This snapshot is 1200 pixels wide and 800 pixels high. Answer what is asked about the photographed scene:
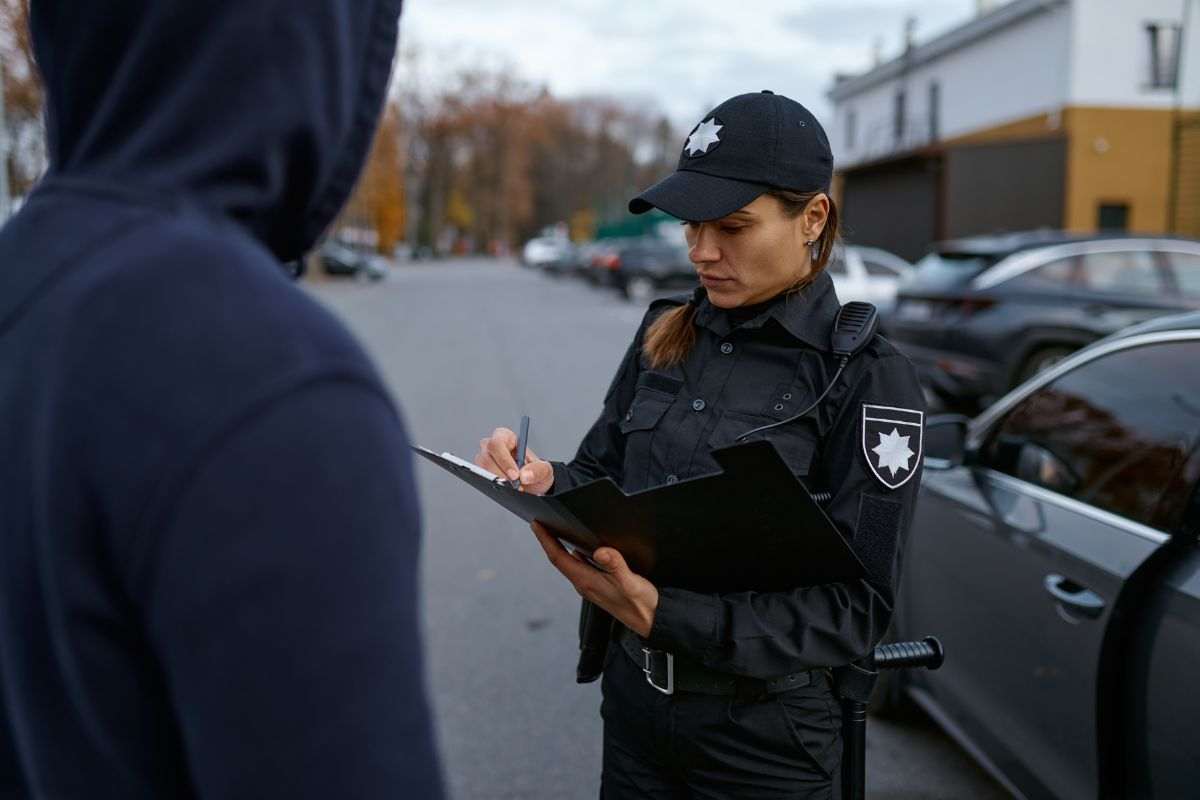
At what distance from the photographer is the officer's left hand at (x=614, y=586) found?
5.71ft

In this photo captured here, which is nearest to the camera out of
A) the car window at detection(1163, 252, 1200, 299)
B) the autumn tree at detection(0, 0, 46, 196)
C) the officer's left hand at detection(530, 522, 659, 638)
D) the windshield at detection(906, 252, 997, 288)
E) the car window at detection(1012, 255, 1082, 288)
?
the officer's left hand at detection(530, 522, 659, 638)

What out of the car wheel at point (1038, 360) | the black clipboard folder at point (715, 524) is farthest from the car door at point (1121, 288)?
the black clipboard folder at point (715, 524)

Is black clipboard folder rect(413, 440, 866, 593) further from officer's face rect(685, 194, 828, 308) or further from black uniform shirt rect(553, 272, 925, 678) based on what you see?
officer's face rect(685, 194, 828, 308)

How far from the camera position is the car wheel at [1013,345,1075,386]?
9.09m

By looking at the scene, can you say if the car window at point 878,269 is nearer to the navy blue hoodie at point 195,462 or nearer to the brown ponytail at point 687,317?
the brown ponytail at point 687,317

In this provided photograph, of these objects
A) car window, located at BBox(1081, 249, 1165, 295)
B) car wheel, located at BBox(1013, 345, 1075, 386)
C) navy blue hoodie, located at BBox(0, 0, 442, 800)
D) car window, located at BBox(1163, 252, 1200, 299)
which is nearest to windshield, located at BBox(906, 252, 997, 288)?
car window, located at BBox(1081, 249, 1165, 295)

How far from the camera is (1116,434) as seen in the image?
3277mm

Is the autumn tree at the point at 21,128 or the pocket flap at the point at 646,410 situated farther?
the autumn tree at the point at 21,128

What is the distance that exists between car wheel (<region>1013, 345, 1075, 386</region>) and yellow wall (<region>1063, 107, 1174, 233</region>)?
68.7 feet

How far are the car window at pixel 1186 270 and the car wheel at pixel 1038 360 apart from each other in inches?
43.3

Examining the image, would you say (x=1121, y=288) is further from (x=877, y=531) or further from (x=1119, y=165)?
(x=1119, y=165)

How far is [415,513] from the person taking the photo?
2.87 feet

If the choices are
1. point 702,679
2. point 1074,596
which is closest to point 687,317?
point 702,679

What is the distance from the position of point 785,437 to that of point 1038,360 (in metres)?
7.99
